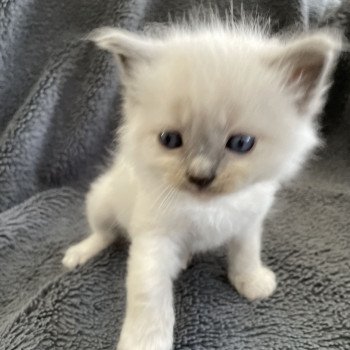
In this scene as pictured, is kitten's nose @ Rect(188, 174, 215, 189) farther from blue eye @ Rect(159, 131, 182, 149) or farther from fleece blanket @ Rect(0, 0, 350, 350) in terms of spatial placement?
fleece blanket @ Rect(0, 0, 350, 350)

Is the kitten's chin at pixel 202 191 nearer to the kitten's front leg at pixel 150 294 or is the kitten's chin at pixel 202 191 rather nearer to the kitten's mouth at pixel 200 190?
the kitten's mouth at pixel 200 190

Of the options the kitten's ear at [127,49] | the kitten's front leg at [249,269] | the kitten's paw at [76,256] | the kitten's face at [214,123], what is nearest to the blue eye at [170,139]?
the kitten's face at [214,123]

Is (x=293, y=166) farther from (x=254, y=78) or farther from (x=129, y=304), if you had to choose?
(x=129, y=304)

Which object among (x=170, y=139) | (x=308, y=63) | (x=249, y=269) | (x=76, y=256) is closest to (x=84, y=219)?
(x=76, y=256)

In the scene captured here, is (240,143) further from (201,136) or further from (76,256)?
(76,256)

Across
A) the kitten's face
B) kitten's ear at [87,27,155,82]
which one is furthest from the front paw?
kitten's ear at [87,27,155,82]
